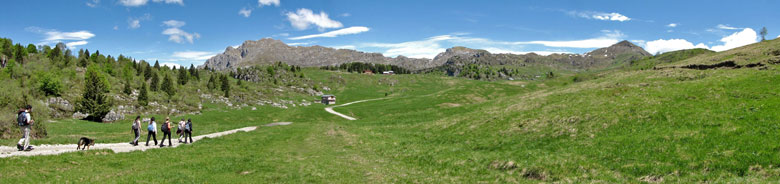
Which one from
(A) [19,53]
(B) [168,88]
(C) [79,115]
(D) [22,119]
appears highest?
(A) [19,53]

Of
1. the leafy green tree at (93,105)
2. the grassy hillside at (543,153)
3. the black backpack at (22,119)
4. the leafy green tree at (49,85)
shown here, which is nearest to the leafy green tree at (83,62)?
the leafy green tree at (49,85)

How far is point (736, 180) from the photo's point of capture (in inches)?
557

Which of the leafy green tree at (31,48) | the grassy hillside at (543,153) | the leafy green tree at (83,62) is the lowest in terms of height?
the grassy hillside at (543,153)

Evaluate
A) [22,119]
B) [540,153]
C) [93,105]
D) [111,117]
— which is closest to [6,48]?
[93,105]

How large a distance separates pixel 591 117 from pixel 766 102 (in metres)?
10.6

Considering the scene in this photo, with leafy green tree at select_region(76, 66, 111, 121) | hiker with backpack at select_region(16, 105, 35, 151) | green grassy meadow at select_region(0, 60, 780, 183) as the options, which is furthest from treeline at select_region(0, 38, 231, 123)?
green grassy meadow at select_region(0, 60, 780, 183)

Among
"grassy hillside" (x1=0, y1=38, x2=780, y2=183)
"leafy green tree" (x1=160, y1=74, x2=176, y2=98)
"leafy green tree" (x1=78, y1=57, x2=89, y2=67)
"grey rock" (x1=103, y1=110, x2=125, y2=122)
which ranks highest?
"leafy green tree" (x1=78, y1=57, x2=89, y2=67)

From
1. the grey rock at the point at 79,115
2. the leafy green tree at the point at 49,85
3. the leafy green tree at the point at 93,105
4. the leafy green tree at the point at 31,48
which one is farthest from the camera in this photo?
the leafy green tree at the point at 31,48

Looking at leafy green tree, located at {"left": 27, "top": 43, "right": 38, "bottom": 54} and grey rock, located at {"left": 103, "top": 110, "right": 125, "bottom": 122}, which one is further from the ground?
leafy green tree, located at {"left": 27, "top": 43, "right": 38, "bottom": 54}

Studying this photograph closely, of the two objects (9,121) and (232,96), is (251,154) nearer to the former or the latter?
(9,121)

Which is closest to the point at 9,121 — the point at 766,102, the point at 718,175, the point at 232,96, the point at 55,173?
the point at 55,173

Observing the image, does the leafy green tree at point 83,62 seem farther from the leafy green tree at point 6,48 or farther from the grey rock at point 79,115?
the grey rock at point 79,115

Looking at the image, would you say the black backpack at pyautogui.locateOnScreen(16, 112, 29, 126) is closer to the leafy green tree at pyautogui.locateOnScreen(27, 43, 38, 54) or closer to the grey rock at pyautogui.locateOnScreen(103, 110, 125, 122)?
the grey rock at pyautogui.locateOnScreen(103, 110, 125, 122)

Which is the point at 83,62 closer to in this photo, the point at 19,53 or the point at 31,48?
the point at 19,53
